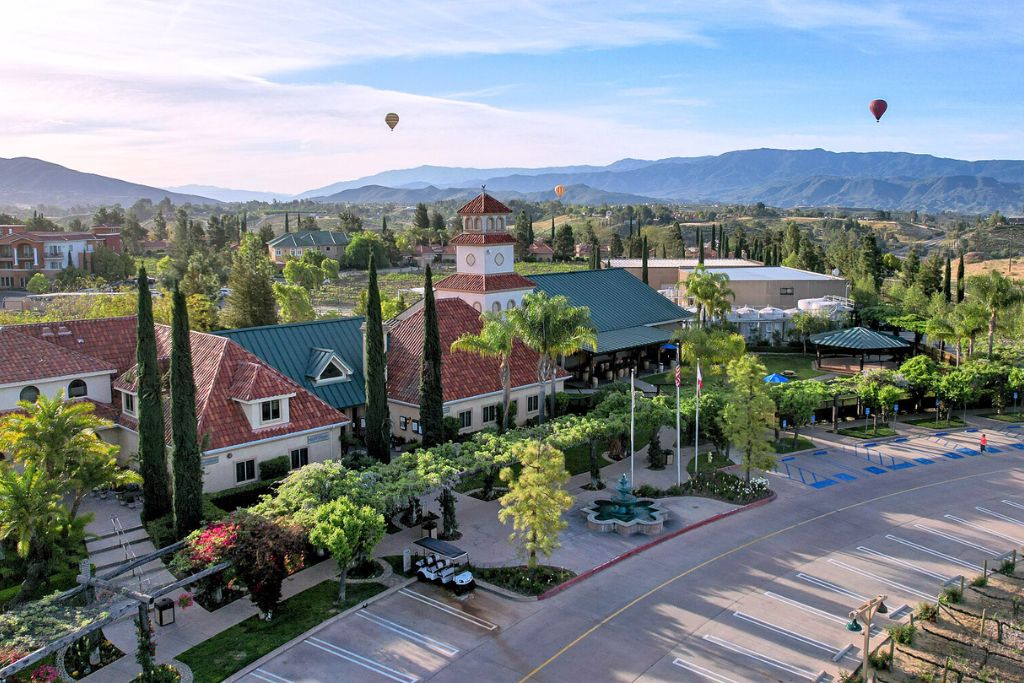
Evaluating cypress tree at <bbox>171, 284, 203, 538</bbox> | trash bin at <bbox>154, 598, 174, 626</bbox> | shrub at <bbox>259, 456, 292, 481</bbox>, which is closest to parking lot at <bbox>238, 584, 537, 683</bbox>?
trash bin at <bbox>154, 598, 174, 626</bbox>

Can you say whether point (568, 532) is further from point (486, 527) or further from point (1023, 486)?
point (1023, 486)

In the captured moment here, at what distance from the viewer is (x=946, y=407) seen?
5531 centimetres

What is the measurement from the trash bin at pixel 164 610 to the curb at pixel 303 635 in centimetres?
417

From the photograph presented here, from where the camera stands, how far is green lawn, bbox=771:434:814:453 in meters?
47.3

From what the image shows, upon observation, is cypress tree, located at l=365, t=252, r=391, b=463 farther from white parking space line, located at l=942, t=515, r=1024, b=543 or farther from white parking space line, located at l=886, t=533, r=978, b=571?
white parking space line, located at l=942, t=515, r=1024, b=543

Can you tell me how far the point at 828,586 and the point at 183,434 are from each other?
24.7m

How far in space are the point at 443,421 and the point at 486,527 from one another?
27.3 feet

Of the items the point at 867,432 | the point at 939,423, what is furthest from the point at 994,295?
the point at 867,432

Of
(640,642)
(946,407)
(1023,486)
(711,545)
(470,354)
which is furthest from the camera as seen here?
(946,407)

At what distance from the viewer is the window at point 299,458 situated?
122 feet

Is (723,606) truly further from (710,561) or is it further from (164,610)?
(164,610)

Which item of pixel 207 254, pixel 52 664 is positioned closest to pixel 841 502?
pixel 52 664

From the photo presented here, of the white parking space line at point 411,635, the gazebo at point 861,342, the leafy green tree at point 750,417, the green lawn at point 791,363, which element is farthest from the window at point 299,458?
the gazebo at point 861,342

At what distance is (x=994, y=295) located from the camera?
62.9 m
